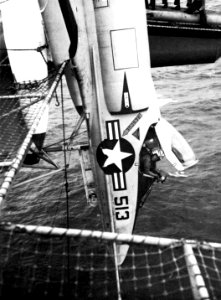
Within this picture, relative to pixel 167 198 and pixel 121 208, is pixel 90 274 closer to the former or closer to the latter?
pixel 121 208

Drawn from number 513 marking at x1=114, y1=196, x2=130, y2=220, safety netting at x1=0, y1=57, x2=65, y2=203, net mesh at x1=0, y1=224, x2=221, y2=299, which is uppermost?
safety netting at x1=0, y1=57, x2=65, y2=203

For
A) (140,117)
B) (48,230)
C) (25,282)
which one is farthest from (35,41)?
(48,230)

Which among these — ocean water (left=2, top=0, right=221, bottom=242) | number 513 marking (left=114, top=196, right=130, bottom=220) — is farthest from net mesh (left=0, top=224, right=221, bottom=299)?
ocean water (left=2, top=0, right=221, bottom=242)

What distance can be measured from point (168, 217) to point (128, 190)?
4.02m

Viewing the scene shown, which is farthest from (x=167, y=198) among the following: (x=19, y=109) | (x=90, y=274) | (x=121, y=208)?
(x=19, y=109)

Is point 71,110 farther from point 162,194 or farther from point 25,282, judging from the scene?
point 25,282

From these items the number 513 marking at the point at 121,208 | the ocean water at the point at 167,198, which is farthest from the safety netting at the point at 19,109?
the number 513 marking at the point at 121,208

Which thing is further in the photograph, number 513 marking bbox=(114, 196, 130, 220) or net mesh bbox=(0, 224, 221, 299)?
number 513 marking bbox=(114, 196, 130, 220)

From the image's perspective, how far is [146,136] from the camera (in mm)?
11398

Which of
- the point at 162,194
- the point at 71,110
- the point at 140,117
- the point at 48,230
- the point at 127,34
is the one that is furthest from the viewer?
the point at 71,110

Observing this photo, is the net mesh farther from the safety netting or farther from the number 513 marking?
the safety netting

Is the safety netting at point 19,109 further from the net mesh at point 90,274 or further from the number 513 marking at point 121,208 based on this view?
the number 513 marking at point 121,208

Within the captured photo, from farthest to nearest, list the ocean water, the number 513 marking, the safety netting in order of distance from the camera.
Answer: the ocean water < the number 513 marking < the safety netting

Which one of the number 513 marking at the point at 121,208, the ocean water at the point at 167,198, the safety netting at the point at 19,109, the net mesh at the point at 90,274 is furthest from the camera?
the ocean water at the point at 167,198
